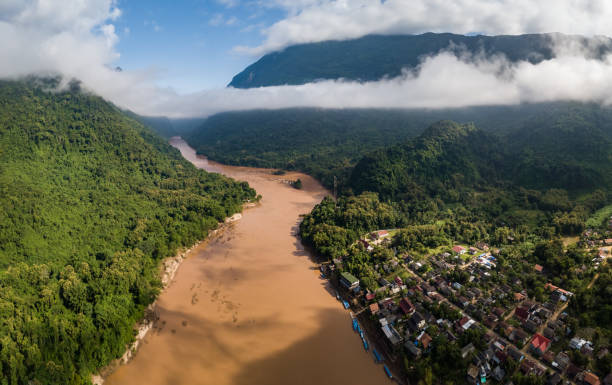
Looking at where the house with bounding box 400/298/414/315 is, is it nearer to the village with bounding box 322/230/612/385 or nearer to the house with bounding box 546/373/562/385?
the village with bounding box 322/230/612/385

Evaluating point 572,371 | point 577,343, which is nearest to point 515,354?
point 572,371

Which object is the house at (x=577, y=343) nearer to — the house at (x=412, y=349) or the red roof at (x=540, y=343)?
the red roof at (x=540, y=343)

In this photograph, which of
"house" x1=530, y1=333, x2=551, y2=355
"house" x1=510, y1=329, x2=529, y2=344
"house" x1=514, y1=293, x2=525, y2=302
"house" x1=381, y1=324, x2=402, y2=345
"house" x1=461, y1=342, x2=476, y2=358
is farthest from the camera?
"house" x1=514, y1=293, x2=525, y2=302

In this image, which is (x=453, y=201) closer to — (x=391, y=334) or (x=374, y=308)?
(x=374, y=308)

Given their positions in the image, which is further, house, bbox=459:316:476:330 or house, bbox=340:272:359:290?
house, bbox=340:272:359:290

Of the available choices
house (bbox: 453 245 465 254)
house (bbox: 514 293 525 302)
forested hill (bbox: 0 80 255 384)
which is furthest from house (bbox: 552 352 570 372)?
forested hill (bbox: 0 80 255 384)

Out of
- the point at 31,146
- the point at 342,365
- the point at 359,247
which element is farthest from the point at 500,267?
the point at 31,146

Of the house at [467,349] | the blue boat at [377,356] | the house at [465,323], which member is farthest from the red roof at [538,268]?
the blue boat at [377,356]
